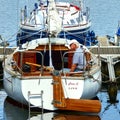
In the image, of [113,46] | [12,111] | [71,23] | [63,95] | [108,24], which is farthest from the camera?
[108,24]

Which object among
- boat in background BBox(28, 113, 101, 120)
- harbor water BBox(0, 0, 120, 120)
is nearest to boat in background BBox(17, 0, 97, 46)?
harbor water BBox(0, 0, 120, 120)

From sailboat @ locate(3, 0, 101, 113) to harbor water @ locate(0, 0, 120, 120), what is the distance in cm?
65

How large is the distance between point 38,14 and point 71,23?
6.40 feet

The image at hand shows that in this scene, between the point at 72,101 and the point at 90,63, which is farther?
the point at 90,63

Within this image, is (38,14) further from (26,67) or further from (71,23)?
(26,67)

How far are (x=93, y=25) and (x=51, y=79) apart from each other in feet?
96.7

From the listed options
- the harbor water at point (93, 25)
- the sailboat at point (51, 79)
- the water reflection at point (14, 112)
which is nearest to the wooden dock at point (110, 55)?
the harbor water at point (93, 25)

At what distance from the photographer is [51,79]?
28.7 m

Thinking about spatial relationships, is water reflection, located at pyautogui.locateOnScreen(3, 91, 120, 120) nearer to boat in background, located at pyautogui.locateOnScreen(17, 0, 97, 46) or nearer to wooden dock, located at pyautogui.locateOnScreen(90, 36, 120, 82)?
wooden dock, located at pyautogui.locateOnScreen(90, 36, 120, 82)

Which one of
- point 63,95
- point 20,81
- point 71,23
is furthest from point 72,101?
point 71,23

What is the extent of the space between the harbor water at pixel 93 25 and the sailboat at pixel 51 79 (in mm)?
651

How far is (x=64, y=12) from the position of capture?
4153 cm

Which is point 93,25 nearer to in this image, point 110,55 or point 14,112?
point 110,55

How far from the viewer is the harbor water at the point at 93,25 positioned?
99.5ft
